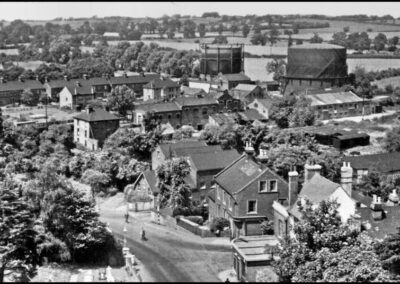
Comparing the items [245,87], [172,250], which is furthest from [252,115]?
[172,250]

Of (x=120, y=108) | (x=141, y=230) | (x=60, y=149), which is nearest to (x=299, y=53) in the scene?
(x=120, y=108)

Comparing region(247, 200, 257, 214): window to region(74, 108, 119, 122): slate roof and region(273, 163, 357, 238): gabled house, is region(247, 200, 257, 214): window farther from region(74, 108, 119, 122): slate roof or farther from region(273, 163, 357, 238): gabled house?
region(74, 108, 119, 122): slate roof

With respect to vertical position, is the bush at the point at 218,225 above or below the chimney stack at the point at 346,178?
below

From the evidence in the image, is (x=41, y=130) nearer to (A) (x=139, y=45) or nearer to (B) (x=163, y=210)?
(B) (x=163, y=210)

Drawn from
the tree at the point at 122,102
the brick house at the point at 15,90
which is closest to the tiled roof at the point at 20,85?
the brick house at the point at 15,90

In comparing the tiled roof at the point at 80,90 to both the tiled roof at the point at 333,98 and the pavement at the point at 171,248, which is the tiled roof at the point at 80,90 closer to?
the tiled roof at the point at 333,98

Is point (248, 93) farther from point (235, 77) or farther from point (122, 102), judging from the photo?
point (122, 102)

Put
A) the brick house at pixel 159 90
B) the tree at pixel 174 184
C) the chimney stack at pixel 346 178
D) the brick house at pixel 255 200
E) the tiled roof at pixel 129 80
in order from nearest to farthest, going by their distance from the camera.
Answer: the chimney stack at pixel 346 178 < the brick house at pixel 255 200 < the tree at pixel 174 184 < the brick house at pixel 159 90 < the tiled roof at pixel 129 80
